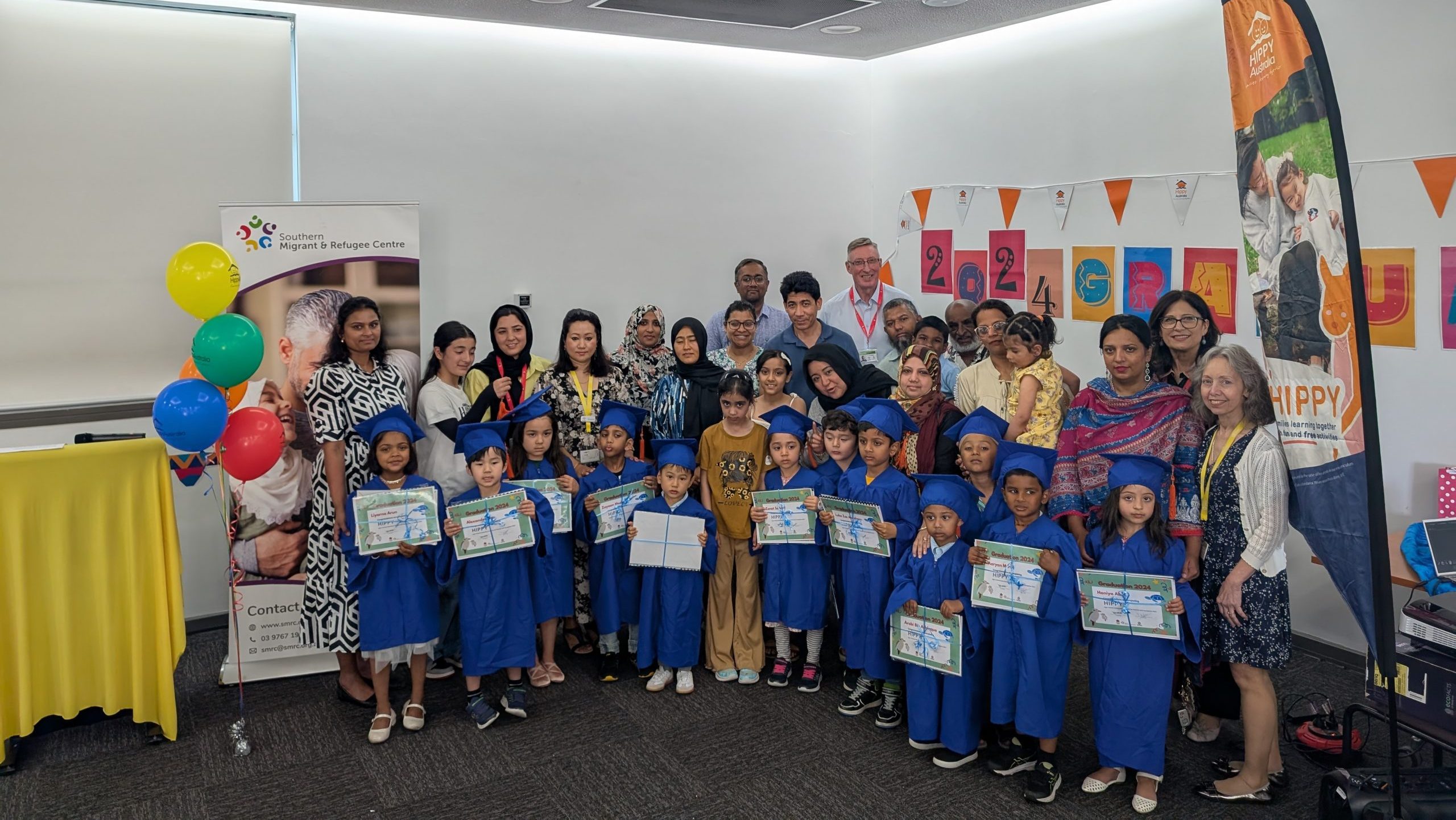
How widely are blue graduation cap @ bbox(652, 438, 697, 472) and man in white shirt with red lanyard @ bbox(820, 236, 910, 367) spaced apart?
1644 mm

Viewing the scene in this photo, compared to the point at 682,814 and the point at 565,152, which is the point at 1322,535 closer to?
the point at 682,814

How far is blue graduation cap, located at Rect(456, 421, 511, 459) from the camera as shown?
159 inches

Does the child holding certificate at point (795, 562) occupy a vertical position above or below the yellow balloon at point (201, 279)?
below

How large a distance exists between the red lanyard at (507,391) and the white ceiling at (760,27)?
2.03 m

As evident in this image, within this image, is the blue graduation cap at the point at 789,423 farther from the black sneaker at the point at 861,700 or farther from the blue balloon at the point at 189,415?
the blue balloon at the point at 189,415

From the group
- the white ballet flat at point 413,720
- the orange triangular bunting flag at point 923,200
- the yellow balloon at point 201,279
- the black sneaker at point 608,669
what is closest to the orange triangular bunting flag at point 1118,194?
the orange triangular bunting flag at point 923,200

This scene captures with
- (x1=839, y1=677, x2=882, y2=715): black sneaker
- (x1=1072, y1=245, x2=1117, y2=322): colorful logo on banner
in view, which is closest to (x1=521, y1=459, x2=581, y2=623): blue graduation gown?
(x1=839, y1=677, x2=882, y2=715): black sneaker

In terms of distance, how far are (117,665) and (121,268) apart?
2.20 metres

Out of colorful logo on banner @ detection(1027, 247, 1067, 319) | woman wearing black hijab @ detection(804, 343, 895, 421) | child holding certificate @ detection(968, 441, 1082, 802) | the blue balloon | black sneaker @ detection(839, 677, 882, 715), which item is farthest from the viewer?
colorful logo on banner @ detection(1027, 247, 1067, 319)

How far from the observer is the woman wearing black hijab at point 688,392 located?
4.60 metres

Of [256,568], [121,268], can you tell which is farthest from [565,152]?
[256,568]

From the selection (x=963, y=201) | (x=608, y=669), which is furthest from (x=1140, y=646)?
(x=963, y=201)

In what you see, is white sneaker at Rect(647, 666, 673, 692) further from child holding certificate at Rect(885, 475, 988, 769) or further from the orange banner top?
the orange banner top

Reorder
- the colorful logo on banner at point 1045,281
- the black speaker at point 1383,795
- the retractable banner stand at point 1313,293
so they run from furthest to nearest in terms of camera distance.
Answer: the colorful logo on banner at point 1045,281 → the black speaker at point 1383,795 → the retractable banner stand at point 1313,293
